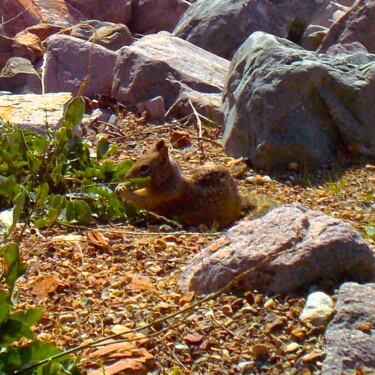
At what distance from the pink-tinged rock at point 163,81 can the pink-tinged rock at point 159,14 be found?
5.47m

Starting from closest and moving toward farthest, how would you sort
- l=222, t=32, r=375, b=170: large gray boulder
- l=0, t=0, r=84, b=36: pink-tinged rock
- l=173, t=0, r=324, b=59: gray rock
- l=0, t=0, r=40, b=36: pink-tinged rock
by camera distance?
l=222, t=32, r=375, b=170: large gray boulder < l=173, t=0, r=324, b=59: gray rock < l=0, t=0, r=84, b=36: pink-tinged rock < l=0, t=0, r=40, b=36: pink-tinged rock

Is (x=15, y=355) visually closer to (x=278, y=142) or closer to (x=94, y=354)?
(x=94, y=354)

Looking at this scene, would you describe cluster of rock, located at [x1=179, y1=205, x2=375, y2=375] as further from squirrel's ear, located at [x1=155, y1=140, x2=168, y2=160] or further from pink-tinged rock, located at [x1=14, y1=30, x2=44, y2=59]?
pink-tinged rock, located at [x1=14, y1=30, x2=44, y2=59]

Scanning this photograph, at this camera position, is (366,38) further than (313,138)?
Yes

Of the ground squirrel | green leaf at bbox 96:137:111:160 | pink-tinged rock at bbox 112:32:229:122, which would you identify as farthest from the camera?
pink-tinged rock at bbox 112:32:229:122

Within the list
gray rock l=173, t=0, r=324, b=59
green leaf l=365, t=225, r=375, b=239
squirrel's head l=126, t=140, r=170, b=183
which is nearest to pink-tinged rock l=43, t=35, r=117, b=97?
gray rock l=173, t=0, r=324, b=59

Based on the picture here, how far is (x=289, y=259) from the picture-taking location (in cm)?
363

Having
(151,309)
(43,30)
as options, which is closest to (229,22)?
(43,30)

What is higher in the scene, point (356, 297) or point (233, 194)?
point (356, 297)

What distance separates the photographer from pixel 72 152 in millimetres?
5359

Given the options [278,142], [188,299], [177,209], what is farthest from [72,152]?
[188,299]

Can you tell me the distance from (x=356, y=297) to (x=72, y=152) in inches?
91.9

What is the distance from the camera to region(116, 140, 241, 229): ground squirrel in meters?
5.08

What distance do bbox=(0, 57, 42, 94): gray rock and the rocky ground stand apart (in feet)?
12.9
